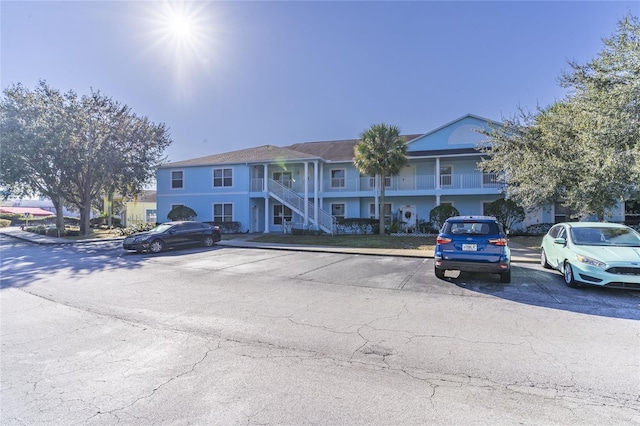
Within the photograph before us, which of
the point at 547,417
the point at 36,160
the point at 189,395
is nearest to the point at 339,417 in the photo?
the point at 189,395

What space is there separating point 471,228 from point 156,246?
45.8ft

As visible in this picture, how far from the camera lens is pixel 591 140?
37.5ft

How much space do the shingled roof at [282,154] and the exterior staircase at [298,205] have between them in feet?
6.88

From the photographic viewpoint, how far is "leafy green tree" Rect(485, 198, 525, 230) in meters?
21.2

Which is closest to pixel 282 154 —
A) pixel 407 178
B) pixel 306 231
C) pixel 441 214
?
pixel 306 231

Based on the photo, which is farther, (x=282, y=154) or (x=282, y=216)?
(x=282, y=216)

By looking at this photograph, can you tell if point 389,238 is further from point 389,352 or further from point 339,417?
point 339,417

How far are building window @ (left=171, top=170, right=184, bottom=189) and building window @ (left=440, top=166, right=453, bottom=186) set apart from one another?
20.2 metres

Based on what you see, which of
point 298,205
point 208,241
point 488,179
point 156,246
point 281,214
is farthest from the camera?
point 281,214

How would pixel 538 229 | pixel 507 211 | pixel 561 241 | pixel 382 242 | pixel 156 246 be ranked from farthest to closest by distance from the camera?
pixel 538 229 → pixel 507 211 → pixel 382 242 → pixel 156 246 → pixel 561 241

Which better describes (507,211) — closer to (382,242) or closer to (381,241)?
(381,241)

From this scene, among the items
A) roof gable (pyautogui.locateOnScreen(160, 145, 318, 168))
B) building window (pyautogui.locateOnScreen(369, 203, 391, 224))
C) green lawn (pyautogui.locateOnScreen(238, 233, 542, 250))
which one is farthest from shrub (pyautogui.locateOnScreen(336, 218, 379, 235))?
roof gable (pyautogui.locateOnScreen(160, 145, 318, 168))

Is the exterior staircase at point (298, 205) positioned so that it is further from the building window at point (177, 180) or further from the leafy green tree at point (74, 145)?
the leafy green tree at point (74, 145)

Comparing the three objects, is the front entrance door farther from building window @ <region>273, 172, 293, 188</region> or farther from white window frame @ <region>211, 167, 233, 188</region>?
white window frame @ <region>211, 167, 233, 188</region>
